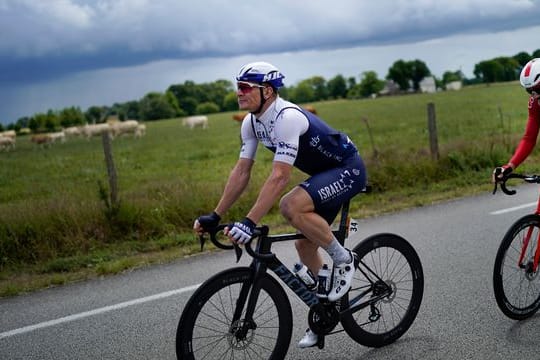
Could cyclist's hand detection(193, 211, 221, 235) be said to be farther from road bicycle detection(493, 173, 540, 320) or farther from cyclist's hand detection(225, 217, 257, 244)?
road bicycle detection(493, 173, 540, 320)

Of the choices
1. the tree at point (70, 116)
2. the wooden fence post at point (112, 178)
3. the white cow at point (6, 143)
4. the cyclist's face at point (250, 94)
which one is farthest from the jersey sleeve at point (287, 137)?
the tree at point (70, 116)

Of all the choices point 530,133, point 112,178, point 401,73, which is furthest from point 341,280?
point 401,73

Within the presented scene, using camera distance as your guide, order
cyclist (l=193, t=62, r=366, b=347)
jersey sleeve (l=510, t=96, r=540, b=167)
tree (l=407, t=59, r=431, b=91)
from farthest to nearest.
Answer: tree (l=407, t=59, r=431, b=91) < jersey sleeve (l=510, t=96, r=540, b=167) < cyclist (l=193, t=62, r=366, b=347)

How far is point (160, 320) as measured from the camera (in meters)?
5.36

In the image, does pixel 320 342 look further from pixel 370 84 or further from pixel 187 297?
pixel 370 84

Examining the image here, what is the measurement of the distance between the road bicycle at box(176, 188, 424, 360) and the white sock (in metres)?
0.16

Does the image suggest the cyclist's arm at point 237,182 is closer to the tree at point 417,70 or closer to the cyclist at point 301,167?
the cyclist at point 301,167

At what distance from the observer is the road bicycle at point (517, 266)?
14.9ft

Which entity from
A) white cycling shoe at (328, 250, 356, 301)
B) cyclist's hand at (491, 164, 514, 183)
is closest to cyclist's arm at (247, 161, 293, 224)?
white cycling shoe at (328, 250, 356, 301)

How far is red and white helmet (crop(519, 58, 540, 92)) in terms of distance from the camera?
166 inches

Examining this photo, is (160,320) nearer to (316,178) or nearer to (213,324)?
(213,324)

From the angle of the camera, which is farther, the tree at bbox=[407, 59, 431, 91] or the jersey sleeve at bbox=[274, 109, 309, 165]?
the tree at bbox=[407, 59, 431, 91]

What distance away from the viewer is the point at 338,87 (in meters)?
117

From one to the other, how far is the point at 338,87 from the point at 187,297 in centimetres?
11358
